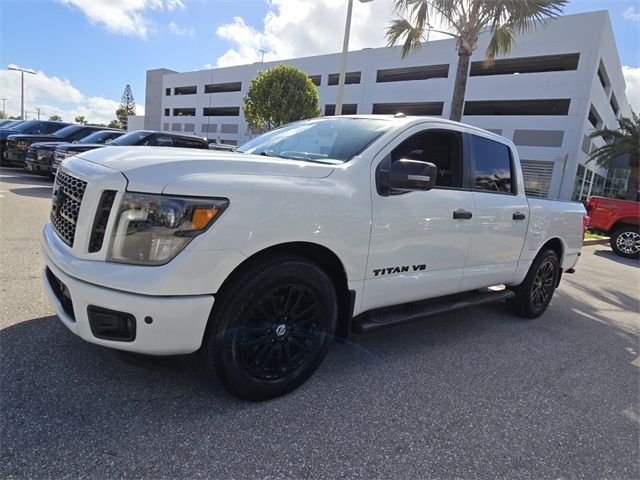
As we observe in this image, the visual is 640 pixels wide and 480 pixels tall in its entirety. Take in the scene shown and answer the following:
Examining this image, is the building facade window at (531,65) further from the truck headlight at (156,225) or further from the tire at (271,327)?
the truck headlight at (156,225)

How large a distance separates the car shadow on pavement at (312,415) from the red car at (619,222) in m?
9.96

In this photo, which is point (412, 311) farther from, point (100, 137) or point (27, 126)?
point (27, 126)

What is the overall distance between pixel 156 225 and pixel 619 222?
1332 cm

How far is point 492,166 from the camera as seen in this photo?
4.11 metres

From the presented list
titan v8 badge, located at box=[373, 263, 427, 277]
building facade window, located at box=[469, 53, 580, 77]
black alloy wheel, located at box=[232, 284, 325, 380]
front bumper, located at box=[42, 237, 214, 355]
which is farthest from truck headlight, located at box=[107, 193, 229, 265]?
building facade window, located at box=[469, 53, 580, 77]

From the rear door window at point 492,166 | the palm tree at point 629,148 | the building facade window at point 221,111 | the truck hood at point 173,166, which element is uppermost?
the building facade window at point 221,111

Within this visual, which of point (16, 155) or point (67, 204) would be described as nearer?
point (67, 204)

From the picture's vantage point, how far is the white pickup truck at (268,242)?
85.2 inches

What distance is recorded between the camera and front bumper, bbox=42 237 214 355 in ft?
6.98

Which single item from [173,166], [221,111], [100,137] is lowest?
[173,166]

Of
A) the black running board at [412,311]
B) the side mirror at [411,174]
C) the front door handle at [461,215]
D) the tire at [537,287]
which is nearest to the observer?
the side mirror at [411,174]

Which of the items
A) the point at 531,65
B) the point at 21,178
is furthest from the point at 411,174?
the point at 531,65

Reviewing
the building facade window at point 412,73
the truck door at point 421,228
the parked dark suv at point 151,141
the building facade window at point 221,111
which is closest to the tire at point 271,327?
the truck door at point 421,228

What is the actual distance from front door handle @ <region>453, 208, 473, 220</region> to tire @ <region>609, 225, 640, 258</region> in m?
10.7
